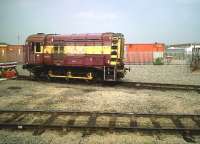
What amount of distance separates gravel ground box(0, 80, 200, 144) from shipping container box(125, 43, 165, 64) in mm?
29042

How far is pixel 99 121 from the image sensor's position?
8609 mm

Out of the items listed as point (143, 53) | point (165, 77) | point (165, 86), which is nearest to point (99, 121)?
point (165, 86)

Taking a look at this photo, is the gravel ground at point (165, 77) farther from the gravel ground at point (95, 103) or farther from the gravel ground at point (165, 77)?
the gravel ground at point (95, 103)

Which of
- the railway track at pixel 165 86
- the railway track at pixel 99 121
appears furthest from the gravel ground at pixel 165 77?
the railway track at pixel 99 121

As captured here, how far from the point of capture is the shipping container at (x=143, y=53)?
44.6m

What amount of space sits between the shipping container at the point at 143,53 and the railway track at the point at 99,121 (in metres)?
36.0

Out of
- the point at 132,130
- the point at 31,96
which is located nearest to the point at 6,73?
the point at 31,96

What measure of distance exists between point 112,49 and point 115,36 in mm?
1037

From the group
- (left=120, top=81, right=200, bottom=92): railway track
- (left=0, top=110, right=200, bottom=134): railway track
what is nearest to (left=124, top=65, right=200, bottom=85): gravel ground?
(left=120, top=81, right=200, bottom=92): railway track

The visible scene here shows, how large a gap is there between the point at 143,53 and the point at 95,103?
34.6m

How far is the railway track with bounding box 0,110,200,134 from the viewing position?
7.68m

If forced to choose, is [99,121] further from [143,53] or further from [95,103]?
[143,53]

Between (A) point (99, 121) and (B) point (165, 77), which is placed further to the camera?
(B) point (165, 77)

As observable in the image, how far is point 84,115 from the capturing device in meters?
9.09
